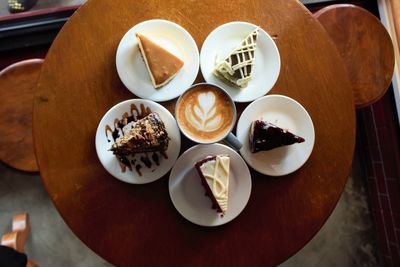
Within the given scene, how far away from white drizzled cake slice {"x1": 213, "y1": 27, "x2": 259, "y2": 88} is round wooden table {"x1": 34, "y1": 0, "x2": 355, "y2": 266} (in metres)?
0.12

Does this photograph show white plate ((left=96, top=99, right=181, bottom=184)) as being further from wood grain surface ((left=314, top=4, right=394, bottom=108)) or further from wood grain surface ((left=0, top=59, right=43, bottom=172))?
wood grain surface ((left=314, top=4, right=394, bottom=108))

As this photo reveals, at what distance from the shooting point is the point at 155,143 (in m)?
1.39

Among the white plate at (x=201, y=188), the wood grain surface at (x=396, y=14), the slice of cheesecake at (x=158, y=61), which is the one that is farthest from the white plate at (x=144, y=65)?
the wood grain surface at (x=396, y=14)

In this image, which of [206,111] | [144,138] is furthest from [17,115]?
[206,111]

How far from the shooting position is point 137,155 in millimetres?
1445

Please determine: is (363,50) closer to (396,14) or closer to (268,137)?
(396,14)

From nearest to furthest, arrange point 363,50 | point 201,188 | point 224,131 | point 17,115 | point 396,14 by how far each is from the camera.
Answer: point 224,131 < point 201,188 < point 17,115 < point 363,50 < point 396,14

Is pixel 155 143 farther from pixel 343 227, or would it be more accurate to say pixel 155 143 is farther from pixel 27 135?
pixel 343 227

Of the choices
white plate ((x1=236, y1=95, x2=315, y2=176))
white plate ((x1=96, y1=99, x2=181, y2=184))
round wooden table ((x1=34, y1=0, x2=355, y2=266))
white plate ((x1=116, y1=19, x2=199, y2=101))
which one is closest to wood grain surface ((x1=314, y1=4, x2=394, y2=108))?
round wooden table ((x1=34, y1=0, x2=355, y2=266))

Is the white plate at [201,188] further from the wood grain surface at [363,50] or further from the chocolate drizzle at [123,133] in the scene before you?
the wood grain surface at [363,50]

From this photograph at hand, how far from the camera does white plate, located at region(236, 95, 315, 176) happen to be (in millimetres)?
1492

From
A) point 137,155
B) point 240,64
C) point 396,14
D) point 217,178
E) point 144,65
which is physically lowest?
point 396,14

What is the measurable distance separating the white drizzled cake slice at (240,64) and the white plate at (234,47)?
0.10 ft

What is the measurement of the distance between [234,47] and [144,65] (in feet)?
1.27
